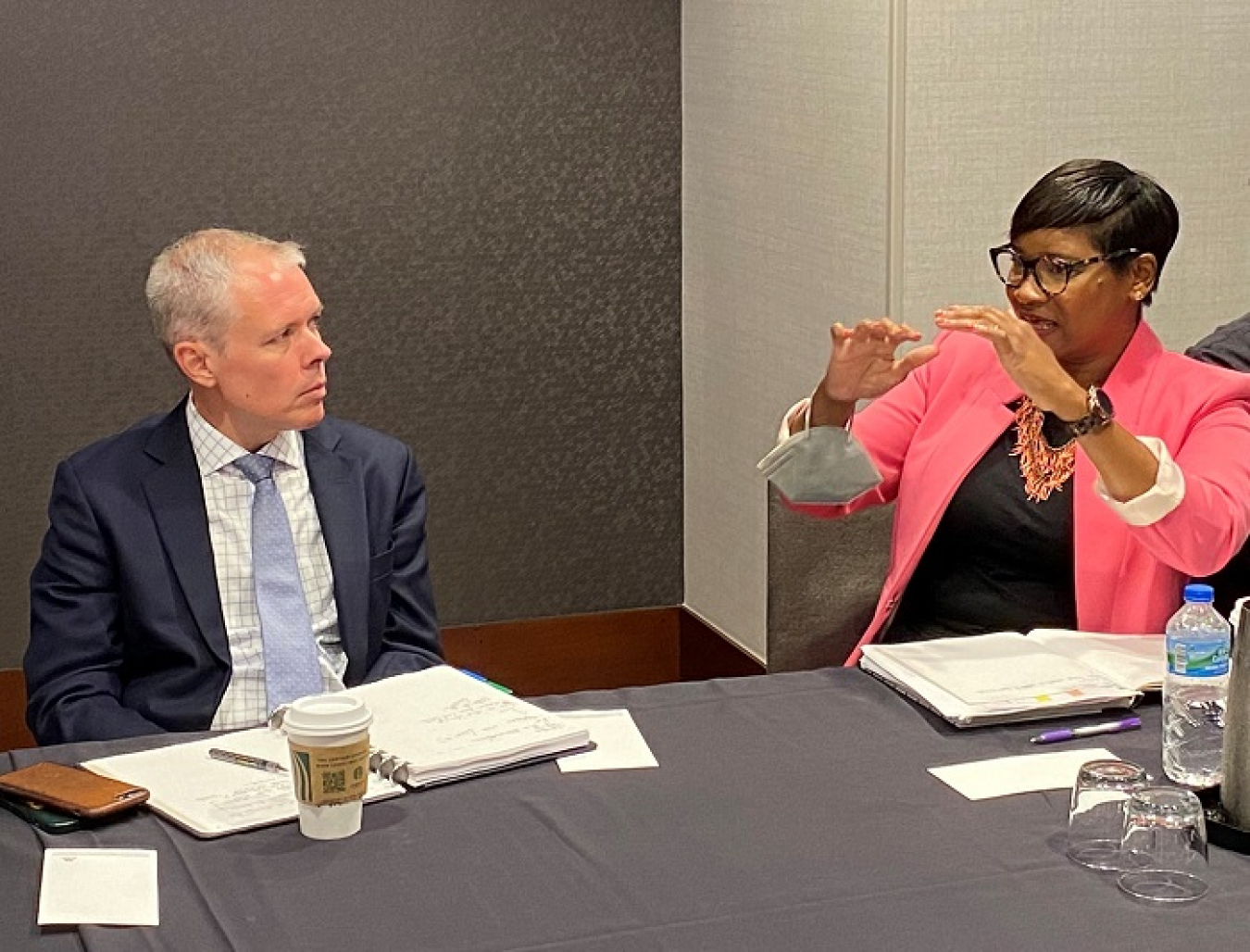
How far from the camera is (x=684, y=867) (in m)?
1.81

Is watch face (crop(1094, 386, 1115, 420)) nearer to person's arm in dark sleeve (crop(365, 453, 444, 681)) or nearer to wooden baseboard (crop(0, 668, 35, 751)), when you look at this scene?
person's arm in dark sleeve (crop(365, 453, 444, 681))

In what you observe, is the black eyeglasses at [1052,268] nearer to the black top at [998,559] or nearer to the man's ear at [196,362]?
the black top at [998,559]

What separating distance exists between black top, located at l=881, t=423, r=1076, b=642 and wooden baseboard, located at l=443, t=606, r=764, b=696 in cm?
173

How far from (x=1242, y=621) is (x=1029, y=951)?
1.40 ft

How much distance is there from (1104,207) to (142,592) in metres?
1.44

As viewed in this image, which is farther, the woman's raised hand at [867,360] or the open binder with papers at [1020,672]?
the woman's raised hand at [867,360]

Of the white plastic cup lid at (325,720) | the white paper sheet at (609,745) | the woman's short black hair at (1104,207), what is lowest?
the white paper sheet at (609,745)

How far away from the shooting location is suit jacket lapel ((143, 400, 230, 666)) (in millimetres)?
2566

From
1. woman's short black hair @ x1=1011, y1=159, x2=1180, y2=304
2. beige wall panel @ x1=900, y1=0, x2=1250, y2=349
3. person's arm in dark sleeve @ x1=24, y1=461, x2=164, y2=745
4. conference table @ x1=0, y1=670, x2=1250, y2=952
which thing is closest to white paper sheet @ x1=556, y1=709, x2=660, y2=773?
conference table @ x1=0, y1=670, x2=1250, y2=952

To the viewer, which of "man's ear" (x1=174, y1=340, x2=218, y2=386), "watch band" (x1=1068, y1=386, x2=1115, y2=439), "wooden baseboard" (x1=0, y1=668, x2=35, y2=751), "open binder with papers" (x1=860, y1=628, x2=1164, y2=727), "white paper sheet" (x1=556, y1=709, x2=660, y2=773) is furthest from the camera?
"wooden baseboard" (x1=0, y1=668, x2=35, y2=751)

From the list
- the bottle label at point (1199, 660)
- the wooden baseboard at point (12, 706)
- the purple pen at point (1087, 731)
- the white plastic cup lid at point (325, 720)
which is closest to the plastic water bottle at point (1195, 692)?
the bottle label at point (1199, 660)

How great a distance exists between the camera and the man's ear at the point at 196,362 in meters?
2.63

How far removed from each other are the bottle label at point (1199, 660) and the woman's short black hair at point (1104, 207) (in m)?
0.75

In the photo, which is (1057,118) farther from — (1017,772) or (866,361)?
(1017,772)
